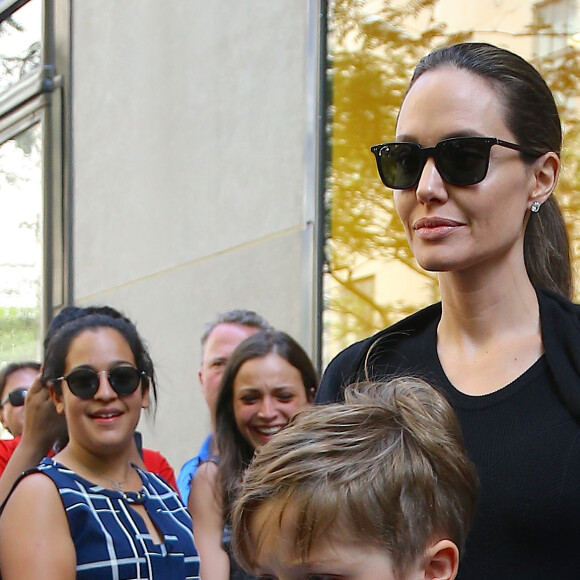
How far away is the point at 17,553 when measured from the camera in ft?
10.0

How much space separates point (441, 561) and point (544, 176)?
2.34 feet

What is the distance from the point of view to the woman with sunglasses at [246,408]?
3.88 m

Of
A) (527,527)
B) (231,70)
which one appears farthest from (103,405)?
(231,70)

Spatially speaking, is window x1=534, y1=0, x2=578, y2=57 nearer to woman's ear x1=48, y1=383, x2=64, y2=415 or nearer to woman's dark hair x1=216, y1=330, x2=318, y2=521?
woman's dark hair x1=216, y1=330, x2=318, y2=521

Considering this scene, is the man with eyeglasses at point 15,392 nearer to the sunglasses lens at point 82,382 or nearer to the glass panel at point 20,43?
the sunglasses lens at point 82,382

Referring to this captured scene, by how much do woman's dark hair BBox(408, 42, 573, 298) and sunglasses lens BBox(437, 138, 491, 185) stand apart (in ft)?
0.31

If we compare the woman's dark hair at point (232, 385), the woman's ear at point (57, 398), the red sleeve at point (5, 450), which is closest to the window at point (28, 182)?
the red sleeve at point (5, 450)

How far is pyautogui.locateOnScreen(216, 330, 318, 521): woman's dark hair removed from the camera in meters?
3.99

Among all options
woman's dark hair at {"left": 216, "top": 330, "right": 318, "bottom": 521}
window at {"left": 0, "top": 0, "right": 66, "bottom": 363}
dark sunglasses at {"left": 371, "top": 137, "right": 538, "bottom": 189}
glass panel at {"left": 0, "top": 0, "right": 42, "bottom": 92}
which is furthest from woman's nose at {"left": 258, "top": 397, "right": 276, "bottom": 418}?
glass panel at {"left": 0, "top": 0, "right": 42, "bottom": 92}

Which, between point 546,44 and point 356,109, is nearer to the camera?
point 546,44

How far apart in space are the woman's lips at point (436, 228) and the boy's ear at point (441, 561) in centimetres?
51

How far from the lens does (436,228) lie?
194 cm

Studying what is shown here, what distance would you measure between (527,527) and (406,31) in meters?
4.04

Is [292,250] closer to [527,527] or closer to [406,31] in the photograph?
[406,31]
